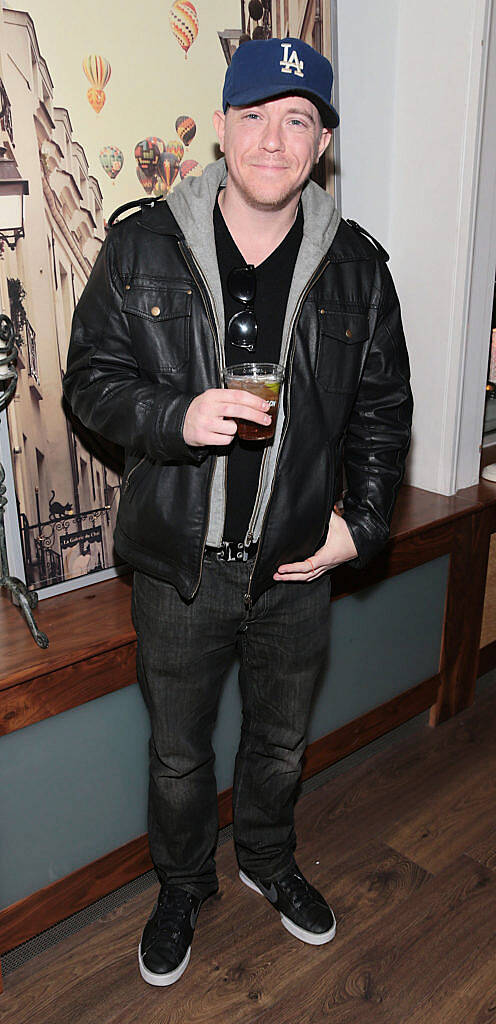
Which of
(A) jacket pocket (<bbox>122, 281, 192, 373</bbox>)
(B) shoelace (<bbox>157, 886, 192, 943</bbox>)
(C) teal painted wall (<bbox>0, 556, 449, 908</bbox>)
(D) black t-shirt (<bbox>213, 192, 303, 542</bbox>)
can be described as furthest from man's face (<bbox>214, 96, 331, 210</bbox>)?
(B) shoelace (<bbox>157, 886, 192, 943</bbox>)

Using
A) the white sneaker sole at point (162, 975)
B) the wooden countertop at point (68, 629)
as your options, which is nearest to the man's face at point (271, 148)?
the wooden countertop at point (68, 629)

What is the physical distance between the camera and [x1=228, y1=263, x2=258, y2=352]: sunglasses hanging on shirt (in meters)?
1.58

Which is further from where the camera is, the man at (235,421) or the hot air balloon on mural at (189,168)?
the hot air balloon on mural at (189,168)

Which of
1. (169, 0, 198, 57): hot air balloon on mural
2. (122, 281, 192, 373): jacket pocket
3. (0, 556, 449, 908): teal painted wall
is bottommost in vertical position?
(0, 556, 449, 908): teal painted wall

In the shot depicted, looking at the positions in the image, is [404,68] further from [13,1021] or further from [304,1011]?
[13,1021]

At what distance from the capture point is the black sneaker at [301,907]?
6.51 feet

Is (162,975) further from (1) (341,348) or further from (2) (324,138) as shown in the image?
(2) (324,138)

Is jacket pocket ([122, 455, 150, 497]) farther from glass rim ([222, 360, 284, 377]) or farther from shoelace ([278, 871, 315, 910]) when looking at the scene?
shoelace ([278, 871, 315, 910])

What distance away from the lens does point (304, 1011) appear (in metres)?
1.82

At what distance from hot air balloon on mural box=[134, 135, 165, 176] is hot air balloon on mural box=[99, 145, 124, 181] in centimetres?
5

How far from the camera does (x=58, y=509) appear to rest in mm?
2027

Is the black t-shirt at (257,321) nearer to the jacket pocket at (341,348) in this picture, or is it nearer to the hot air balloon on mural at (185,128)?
the jacket pocket at (341,348)

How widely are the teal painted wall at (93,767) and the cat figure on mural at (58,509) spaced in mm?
438

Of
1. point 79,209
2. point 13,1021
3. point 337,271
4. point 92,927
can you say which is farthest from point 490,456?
point 13,1021
